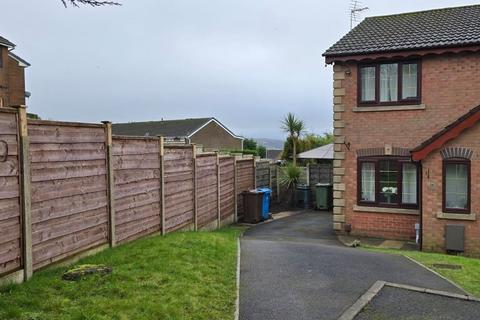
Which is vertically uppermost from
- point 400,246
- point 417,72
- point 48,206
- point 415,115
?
point 417,72

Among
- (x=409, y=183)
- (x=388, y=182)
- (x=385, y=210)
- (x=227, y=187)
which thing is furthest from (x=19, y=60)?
(x=409, y=183)

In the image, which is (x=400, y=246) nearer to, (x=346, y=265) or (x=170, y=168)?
(x=346, y=265)

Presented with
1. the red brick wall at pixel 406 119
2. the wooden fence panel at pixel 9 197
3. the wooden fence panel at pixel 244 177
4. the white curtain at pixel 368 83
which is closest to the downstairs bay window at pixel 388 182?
the red brick wall at pixel 406 119

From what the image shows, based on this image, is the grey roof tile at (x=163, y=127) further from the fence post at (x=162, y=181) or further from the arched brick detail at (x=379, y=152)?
the fence post at (x=162, y=181)

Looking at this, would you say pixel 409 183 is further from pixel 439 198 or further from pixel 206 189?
pixel 206 189

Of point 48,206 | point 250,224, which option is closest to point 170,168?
point 48,206

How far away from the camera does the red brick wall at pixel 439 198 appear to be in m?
11.4

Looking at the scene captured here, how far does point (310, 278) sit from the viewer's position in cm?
749

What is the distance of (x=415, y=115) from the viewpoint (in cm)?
1295

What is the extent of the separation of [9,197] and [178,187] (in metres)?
5.58

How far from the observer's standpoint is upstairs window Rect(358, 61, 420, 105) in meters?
13.0

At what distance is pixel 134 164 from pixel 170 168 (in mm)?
1694

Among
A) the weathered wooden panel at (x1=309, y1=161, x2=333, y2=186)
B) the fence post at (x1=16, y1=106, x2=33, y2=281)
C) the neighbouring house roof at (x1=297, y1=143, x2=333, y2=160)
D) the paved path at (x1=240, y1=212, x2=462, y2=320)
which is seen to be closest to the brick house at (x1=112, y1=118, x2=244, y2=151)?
the neighbouring house roof at (x1=297, y1=143, x2=333, y2=160)

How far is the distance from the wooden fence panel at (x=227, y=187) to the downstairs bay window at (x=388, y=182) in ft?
13.7
